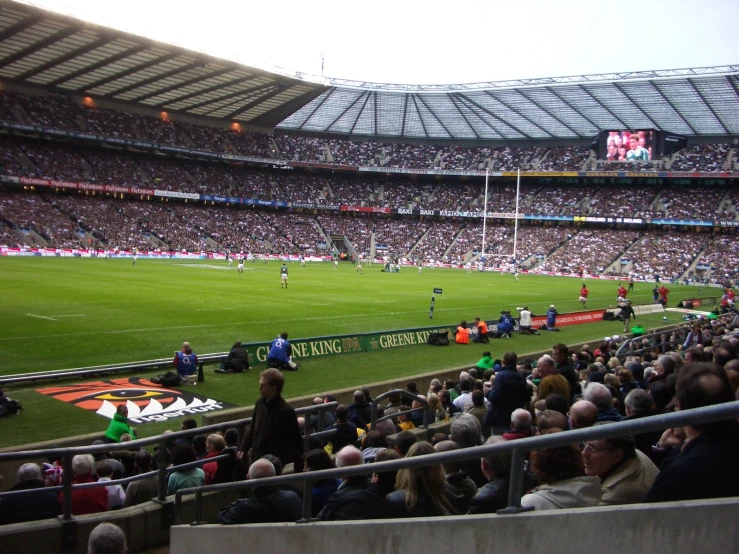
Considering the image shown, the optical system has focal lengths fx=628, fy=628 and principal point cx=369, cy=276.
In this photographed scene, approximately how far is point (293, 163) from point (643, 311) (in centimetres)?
6540

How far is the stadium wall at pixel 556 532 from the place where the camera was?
2.39 m

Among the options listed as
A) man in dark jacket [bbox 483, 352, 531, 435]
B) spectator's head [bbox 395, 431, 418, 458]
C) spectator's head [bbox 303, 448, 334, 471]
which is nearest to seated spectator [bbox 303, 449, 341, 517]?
spectator's head [bbox 303, 448, 334, 471]

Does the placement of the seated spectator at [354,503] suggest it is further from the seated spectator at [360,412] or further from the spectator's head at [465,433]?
the seated spectator at [360,412]

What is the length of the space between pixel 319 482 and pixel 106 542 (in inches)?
80.4

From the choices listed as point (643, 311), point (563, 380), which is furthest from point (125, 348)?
point (643, 311)

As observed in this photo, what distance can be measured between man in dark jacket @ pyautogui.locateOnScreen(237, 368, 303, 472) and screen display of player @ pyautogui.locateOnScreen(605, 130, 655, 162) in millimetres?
80416

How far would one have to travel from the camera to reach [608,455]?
357cm

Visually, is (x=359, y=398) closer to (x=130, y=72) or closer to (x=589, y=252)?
(x=130, y=72)

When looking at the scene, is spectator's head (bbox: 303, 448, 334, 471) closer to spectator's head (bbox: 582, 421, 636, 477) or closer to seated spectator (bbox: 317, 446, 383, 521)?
seated spectator (bbox: 317, 446, 383, 521)

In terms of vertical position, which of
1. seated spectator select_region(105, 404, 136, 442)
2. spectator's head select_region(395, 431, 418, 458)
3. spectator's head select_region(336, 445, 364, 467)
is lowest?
seated spectator select_region(105, 404, 136, 442)

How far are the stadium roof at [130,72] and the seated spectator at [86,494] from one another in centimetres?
5086

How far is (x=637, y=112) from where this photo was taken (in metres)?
72.7

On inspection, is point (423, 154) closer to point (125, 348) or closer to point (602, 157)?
point (602, 157)

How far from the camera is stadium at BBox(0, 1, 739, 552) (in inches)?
264
